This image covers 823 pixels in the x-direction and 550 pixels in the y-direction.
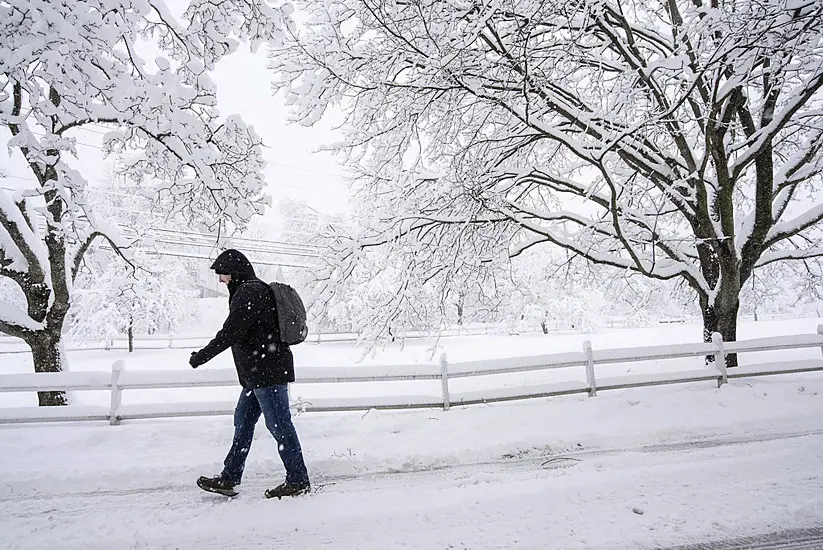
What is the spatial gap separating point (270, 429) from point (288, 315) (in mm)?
963

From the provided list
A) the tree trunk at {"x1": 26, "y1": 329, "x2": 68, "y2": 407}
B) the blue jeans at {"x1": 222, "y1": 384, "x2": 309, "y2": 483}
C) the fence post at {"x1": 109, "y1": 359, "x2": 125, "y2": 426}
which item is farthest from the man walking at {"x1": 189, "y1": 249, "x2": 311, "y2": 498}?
the tree trunk at {"x1": 26, "y1": 329, "x2": 68, "y2": 407}

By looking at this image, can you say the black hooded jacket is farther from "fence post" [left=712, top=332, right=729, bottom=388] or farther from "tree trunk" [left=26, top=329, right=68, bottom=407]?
"fence post" [left=712, top=332, right=729, bottom=388]

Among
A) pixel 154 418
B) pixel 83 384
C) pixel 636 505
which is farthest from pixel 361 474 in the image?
pixel 83 384

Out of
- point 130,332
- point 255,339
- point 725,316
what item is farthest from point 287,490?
point 130,332

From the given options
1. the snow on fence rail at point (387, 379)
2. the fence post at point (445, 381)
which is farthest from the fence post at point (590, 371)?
the fence post at point (445, 381)

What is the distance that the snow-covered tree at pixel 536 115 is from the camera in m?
6.23

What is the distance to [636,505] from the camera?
124 inches

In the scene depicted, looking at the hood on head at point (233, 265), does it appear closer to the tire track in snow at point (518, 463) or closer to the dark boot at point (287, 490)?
the dark boot at point (287, 490)

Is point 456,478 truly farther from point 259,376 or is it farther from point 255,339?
point 255,339

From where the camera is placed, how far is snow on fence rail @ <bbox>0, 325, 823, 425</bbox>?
253 inches

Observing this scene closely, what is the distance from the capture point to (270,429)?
361 cm

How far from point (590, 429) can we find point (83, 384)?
24.3 feet

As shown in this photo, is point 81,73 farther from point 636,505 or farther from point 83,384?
point 636,505

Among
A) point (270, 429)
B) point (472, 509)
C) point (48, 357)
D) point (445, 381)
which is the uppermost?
point (48, 357)
